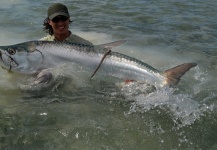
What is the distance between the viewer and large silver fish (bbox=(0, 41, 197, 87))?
410 cm

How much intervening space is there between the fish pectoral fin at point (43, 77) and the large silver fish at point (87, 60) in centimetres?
10

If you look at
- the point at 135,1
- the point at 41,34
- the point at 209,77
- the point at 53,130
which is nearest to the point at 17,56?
the point at 53,130

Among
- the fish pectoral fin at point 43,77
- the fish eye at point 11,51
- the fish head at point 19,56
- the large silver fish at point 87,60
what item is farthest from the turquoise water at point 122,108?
the fish eye at point 11,51

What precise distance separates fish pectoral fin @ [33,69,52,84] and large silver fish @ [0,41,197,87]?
0.10 meters

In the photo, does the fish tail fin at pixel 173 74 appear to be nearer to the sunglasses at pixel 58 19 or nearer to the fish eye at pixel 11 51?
the sunglasses at pixel 58 19

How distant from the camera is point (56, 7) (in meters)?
4.56

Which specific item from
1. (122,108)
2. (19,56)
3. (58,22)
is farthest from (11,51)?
(122,108)

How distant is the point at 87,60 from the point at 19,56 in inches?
36.1

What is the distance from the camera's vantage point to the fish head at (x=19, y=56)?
14.0ft

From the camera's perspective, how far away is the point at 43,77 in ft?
14.7

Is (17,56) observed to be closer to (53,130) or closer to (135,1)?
(53,130)

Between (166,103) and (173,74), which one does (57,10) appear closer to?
(173,74)

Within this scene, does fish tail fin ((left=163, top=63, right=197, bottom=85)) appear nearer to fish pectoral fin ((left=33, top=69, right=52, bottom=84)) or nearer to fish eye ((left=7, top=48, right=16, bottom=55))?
fish pectoral fin ((left=33, top=69, right=52, bottom=84))

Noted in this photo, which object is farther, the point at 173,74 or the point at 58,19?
the point at 58,19
